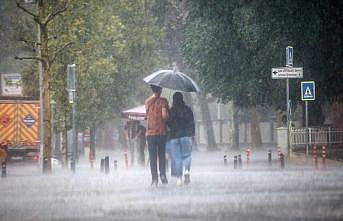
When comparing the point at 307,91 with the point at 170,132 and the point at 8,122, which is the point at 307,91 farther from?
the point at 8,122

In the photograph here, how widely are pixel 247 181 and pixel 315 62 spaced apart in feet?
65.9

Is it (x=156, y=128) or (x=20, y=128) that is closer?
(x=156, y=128)

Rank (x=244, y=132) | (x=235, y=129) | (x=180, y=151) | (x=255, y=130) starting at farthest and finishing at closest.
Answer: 1. (x=244, y=132)
2. (x=255, y=130)
3. (x=235, y=129)
4. (x=180, y=151)

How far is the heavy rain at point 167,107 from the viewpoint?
13727 millimetres

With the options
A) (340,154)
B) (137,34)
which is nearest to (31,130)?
(340,154)

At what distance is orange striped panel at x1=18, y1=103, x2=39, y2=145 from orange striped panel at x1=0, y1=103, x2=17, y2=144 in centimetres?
28

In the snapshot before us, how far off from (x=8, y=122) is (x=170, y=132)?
2440 cm

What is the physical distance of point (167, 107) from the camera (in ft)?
59.7

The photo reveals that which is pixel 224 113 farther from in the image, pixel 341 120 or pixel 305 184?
pixel 305 184

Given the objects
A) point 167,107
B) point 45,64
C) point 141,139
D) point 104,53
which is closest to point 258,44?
point 141,139

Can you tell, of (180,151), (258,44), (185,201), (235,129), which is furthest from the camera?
(235,129)

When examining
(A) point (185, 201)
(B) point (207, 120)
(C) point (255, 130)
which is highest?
(B) point (207, 120)

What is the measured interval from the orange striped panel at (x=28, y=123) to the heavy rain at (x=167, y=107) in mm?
52

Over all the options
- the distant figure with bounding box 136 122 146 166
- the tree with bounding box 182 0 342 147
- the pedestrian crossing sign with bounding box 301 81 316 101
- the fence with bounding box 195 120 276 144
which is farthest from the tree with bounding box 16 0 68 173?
the fence with bounding box 195 120 276 144
